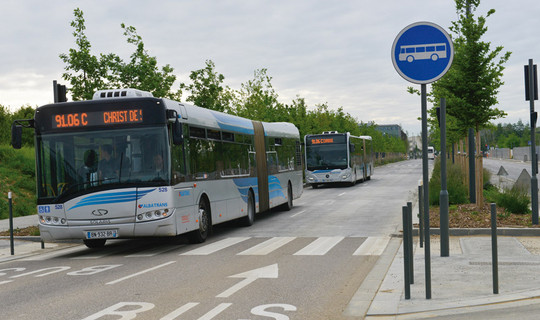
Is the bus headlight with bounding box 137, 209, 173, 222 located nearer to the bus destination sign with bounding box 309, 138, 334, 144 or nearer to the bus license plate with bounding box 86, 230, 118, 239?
the bus license plate with bounding box 86, 230, 118, 239

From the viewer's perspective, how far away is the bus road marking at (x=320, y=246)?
11.4 meters

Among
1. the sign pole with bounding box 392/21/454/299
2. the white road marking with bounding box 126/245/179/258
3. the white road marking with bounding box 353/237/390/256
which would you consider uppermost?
the sign pole with bounding box 392/21/454/299

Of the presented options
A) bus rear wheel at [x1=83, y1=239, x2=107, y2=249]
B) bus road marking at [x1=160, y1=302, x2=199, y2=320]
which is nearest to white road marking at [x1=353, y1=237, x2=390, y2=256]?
bus road marking at [x1=160, y1=302, x2=199, y2=320]

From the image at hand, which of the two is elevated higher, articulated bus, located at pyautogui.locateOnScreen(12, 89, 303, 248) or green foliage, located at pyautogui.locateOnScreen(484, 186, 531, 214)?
articulated bus, located at pyautogui.locateOnScreen(12, 89, 303, 248)

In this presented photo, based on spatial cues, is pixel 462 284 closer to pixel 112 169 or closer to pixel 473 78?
pixel 112 169

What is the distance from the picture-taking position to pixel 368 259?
10523 mm

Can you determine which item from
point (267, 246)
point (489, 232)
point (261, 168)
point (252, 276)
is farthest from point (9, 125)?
point (252, 276)

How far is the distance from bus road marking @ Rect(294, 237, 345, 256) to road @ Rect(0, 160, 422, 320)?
2 centimetres

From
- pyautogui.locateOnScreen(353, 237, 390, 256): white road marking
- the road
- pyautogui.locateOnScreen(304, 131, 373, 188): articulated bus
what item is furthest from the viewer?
pyautogui.locateOnScreen(304, 131, 373, 188): articulated bus

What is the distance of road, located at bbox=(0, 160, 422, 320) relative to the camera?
695 centimetres

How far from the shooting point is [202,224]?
13.4m

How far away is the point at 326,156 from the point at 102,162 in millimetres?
25736

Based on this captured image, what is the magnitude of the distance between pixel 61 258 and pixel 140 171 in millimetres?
2319

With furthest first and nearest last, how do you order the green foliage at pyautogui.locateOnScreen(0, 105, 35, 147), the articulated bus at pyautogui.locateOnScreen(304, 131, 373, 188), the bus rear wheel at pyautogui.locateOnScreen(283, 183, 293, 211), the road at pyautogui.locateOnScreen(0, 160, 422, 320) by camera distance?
the green foliage at pyautogui.locateOnScreen(0, 105, 35, 147) → the articulated bus at pyautogui.locateOnScreen(304, 131, 373, 188) → the bus rear wheel at pyautogui.locateOnScreen(283, 183, 293, 211) → the road at pyautogui.locateOnScreen(0, 160, 422, 320)
